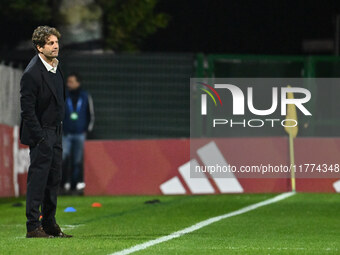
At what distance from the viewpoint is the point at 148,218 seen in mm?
14969

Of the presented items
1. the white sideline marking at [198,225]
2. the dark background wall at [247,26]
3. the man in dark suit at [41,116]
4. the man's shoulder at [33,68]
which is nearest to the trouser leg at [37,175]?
the man in dark suit at [41,116]

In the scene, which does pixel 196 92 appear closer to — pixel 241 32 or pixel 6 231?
pixel 6 231

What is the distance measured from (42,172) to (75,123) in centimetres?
1021

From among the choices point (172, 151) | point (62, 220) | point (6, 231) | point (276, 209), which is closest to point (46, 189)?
point (6, 231)

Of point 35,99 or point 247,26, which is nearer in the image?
point 35,99

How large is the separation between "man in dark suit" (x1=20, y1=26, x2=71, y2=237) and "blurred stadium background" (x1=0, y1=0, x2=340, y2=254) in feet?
1.74

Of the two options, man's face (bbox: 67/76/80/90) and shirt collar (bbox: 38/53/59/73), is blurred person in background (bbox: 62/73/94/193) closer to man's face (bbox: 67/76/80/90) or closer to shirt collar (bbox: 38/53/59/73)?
man's face (bbox: 67/76/80/90)

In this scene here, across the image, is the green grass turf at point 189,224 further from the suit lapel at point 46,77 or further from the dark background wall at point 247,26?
the dark background wall at point 247,26

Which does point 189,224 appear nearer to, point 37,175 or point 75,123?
point 37,175

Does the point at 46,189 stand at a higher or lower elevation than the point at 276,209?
higher

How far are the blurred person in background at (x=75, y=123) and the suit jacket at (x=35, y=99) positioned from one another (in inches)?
387

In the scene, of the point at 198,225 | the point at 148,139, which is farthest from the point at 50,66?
the point at 148,139

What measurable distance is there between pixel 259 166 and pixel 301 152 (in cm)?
76

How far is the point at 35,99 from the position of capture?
11.1 metres
